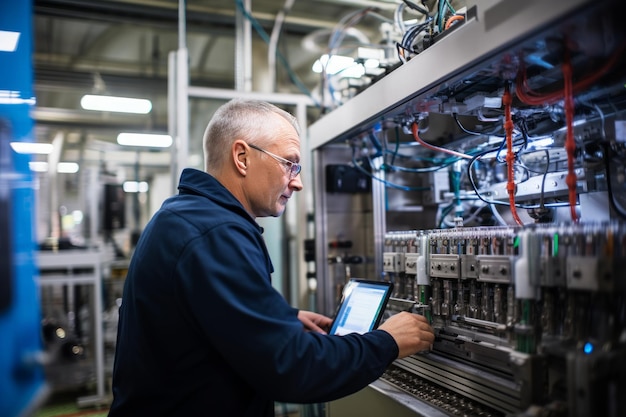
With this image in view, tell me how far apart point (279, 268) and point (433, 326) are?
1.52 metres

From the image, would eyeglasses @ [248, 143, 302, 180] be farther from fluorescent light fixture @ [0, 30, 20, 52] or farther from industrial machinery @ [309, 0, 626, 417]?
fluorescent light fixture @ [0, 30, 20, 52]

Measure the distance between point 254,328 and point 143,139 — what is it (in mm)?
5112

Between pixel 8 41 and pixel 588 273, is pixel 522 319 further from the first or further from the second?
pixel 8 41

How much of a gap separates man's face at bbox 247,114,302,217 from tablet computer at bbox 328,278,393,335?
14.9 inches

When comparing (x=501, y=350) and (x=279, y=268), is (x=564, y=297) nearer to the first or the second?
(x=501, y=350)

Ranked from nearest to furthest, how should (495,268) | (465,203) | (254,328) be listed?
(254,328) → (495,268) → (465,203)

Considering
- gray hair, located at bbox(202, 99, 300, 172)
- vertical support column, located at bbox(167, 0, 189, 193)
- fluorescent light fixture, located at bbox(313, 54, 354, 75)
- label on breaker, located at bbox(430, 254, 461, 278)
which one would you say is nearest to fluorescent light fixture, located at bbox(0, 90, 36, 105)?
gray hair, located at bbox(202, 99, 300, 172)

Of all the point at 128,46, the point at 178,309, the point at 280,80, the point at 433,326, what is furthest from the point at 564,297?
the point at 128,46

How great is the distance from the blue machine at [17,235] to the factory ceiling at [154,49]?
5.47 ft

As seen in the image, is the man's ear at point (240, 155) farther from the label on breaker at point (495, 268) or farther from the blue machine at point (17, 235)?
the label on breaker at point (495, 268)

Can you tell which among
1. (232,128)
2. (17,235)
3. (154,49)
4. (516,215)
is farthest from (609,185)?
(154,49)

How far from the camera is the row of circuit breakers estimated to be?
81 centimetres

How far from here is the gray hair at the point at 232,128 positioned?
1210 millimetres

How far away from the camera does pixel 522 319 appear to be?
966 millimetres
